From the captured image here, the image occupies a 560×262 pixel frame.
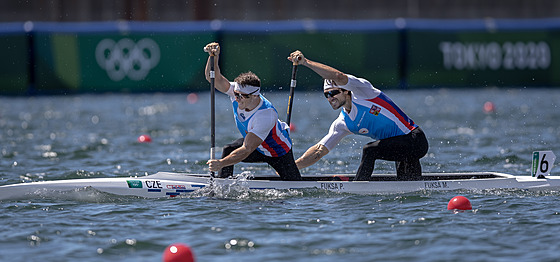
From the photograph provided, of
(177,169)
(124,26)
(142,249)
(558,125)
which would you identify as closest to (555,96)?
(558,125)

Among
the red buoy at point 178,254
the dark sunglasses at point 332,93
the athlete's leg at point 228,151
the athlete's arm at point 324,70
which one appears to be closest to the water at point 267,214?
the red buoy at point 178,254

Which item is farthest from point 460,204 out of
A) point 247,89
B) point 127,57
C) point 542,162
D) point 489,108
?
point 127,57

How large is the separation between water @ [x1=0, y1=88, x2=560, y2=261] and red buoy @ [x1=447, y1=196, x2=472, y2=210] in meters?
0.11

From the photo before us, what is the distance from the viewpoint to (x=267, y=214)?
28.1ft

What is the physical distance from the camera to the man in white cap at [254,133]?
918cm

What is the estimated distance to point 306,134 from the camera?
16.9m

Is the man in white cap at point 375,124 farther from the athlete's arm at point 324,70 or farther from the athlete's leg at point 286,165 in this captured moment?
the athlete's leg at point 286,165

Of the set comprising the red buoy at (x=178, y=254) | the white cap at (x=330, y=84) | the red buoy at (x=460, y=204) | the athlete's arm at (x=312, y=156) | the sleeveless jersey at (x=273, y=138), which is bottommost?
the red buoy at (x=178, y=254)

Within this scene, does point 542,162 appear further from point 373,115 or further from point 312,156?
point 312,156

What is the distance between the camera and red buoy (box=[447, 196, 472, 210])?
8.70m

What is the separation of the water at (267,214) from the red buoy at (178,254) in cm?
20

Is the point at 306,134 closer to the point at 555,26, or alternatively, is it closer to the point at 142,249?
the point at 142,249

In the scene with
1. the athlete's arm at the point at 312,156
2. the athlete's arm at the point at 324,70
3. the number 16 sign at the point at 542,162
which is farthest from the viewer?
the athlete's arm at the point at 312,156

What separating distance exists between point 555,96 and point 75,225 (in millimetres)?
18568
